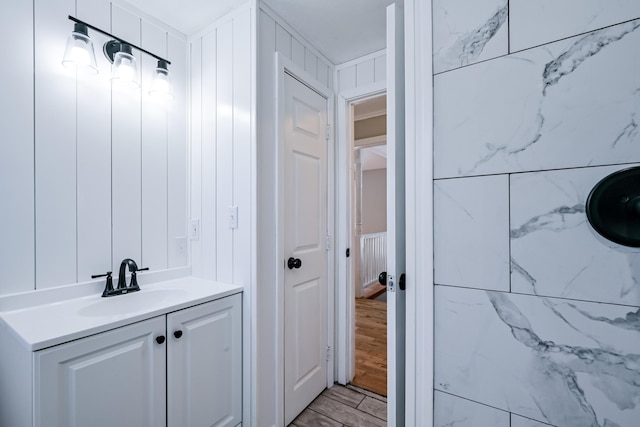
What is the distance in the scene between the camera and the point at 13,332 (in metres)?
1.00

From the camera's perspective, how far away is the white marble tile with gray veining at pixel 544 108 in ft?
2.08

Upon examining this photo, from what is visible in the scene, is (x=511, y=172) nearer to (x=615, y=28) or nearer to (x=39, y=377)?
(x=615, y=28)

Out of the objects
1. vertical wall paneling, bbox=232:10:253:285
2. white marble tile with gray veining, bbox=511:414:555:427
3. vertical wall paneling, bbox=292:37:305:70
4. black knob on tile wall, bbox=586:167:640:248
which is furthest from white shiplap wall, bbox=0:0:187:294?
black knob on tile wall, bbox=586:167:640:248

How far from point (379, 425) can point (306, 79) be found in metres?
2.26

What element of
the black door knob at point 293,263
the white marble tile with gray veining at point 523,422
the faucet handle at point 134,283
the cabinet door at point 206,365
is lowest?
the cabinet door at point 206,365

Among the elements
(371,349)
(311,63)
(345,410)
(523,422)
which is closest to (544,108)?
(523,422)

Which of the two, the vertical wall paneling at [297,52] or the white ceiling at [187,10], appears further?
the vertical wall paneling at [297,52]

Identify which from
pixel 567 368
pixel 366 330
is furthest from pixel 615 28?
pixel 366 330

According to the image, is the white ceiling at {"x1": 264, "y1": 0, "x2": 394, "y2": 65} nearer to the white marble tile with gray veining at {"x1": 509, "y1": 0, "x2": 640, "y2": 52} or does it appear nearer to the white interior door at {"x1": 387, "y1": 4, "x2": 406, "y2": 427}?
the white interior door at {"x1": 387, "y1": 4, "x2": 406, "y2": 427}

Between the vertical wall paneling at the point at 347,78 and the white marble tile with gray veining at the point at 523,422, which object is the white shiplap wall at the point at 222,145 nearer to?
the vertical wall paneling at the point at 347,78

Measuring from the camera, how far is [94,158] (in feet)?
4.70

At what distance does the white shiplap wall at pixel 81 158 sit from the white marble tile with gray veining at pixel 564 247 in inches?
70.3

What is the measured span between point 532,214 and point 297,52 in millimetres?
1682

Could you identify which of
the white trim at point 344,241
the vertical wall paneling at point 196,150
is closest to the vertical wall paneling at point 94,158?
the vertical wall paneling at point 196,150
